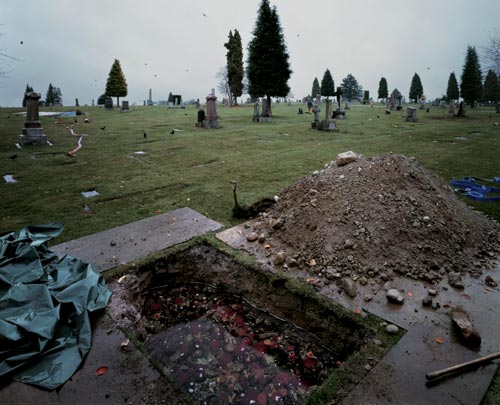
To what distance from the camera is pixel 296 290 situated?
3170mm

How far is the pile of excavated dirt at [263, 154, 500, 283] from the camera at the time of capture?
3.46 meters

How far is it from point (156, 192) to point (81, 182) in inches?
87.8

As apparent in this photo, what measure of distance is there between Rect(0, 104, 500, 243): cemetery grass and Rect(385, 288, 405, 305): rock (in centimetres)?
276

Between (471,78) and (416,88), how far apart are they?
19.2m

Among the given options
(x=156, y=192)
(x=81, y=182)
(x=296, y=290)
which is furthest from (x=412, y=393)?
(x=81, y=182)

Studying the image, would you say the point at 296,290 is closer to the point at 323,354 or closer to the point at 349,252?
the point at 323,354

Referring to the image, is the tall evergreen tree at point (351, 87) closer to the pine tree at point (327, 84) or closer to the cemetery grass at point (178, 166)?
the pine tree at point (327, 84)

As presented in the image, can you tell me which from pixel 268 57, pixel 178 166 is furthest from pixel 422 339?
pixel 268 57

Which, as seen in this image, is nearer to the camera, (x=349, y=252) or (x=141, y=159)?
(x=349, y=252)

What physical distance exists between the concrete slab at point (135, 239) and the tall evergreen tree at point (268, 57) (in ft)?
74.6

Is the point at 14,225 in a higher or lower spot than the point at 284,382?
higher

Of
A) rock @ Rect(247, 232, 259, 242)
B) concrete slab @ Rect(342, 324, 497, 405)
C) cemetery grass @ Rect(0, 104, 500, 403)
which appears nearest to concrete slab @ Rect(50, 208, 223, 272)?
Result: cemetery grass @ Rect(0, 104, 500, 403)

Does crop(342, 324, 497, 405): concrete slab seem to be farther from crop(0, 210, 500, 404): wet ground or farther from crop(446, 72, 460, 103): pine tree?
crop(446, 72, 460, 103): pine tree

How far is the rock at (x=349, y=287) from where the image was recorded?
305cm
